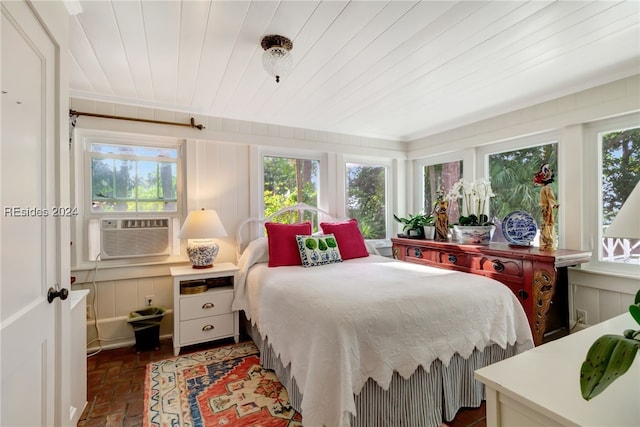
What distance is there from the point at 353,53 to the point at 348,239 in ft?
5.71

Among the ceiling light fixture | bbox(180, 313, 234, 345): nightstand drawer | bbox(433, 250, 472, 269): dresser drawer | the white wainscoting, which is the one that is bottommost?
bbox(180, 313, 234, 345): nightstand drawer

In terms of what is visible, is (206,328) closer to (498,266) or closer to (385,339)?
(385,339)

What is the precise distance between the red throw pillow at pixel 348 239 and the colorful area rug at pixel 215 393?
4.15 feet

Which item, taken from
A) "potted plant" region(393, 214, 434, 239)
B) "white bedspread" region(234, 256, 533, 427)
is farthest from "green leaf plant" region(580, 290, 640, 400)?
"potted plant" region(393, 214, 434, 239)

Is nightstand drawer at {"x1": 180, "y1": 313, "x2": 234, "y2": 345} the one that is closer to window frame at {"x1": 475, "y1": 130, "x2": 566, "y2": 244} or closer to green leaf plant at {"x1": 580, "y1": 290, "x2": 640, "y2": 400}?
green leaf plant at {"x1": 580, "y1": 290, "x2": 640, "y2": 400}

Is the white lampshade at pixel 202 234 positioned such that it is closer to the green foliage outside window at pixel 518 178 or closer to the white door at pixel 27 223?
the white door at pixel 27 223

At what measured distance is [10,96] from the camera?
92cm

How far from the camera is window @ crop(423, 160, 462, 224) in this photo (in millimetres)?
3650

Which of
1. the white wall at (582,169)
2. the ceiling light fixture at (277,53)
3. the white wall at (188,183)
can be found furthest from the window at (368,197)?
the ceiling light fixture at (277,53)

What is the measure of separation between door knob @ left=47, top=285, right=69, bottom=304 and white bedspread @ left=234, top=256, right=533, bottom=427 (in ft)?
3.51

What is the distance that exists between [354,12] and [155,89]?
5.98 ft

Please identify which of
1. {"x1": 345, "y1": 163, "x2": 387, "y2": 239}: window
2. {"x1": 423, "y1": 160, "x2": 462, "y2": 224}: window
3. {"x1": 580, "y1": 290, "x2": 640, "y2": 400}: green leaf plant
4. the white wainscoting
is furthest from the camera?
{"x1": 345, "y1": 163, "x2": 387, "y2": 239}: window

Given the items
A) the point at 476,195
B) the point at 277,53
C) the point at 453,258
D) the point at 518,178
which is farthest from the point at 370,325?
the point at 518,178

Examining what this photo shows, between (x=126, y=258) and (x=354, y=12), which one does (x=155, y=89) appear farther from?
(x=354, y=12)
